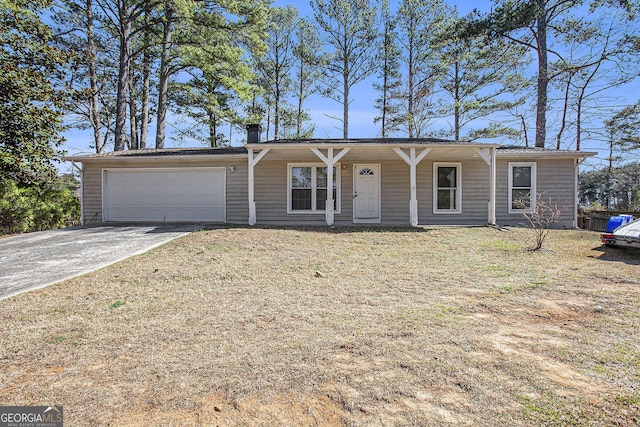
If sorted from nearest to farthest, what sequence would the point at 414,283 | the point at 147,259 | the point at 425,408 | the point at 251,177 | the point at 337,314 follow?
A: the point at 425,408, the point at 337,314, the point at 414,283, the point at 147,259, the point at 251,177

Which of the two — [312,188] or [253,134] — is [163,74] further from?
[312,188]

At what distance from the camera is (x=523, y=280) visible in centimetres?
476

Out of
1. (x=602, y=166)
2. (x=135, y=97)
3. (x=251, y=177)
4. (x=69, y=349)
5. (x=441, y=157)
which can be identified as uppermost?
(x=135, y=97)

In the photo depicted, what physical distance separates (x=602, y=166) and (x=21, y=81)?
31.7 metres

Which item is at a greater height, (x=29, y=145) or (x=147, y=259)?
(x=29, y=145)

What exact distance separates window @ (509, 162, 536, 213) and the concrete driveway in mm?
10436

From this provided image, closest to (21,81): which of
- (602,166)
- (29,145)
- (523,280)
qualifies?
(29,145)

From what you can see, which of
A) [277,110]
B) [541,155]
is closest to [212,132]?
[277,110]

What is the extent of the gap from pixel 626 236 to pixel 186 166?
39.5 feet

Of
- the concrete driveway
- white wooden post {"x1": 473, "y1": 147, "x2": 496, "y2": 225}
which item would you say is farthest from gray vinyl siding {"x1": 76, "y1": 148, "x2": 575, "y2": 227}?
the concrete driveway

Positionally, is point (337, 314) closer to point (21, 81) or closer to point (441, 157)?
point (441, 157)

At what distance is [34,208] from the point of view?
1044 centimetres

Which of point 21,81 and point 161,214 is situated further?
point 161,214

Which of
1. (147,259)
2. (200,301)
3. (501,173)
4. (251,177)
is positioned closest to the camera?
(200,301)
